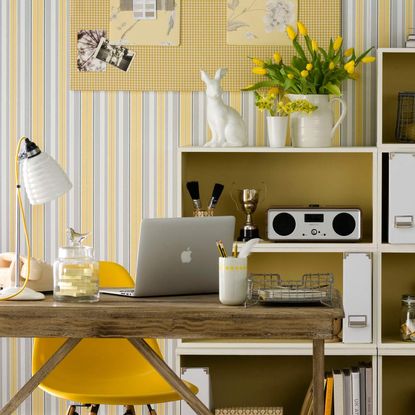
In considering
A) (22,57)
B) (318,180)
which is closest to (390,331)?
(318,180)

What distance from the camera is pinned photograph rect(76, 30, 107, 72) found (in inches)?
157

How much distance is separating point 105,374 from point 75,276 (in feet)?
2.46

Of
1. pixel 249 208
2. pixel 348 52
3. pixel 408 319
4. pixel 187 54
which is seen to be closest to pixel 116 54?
pixel 187 54

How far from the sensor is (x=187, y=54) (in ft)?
13.1

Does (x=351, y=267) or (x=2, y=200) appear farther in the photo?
(x=2, y=200)

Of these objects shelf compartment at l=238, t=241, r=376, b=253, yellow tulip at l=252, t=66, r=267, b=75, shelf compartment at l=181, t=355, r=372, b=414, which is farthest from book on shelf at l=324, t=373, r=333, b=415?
yellow tulip at l=252, t=66, r=267, b=75

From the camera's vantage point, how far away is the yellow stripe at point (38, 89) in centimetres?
400

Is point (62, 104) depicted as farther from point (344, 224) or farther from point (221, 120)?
point (344, 224)

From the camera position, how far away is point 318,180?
3.99 m

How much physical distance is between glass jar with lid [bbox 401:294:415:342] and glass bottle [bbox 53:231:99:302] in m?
1.80

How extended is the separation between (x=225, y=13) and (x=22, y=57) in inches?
35.5

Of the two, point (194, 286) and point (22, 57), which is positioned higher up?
point (22, 57)

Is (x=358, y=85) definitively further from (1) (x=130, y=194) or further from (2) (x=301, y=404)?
(2) (x=301, y=404)

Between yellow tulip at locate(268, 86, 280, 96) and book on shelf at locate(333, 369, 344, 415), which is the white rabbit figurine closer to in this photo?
yellow tulip at locate(268, 86, 280, 96)
